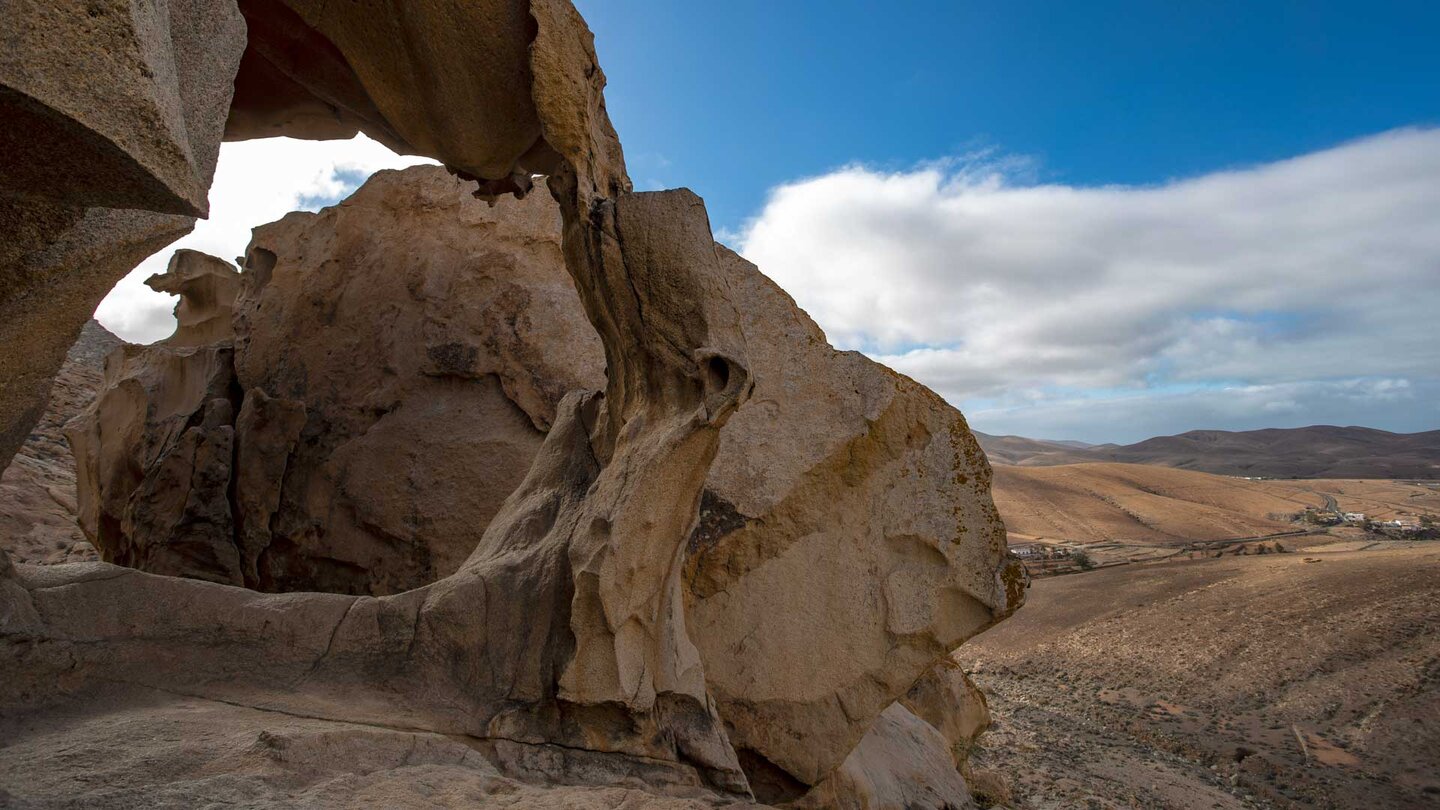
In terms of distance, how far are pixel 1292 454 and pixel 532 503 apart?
100327 mm

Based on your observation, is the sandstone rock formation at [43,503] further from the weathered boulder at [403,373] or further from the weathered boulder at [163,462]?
the weathered boulder at [403,373]

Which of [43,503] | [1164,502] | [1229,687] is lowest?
[1229,687]

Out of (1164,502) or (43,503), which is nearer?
A: (43,503)

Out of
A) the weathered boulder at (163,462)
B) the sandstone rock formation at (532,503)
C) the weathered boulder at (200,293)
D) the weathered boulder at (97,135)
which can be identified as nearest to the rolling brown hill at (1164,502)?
the sandstone rock formation at (532,503)

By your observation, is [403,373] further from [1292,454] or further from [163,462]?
[1292,454]

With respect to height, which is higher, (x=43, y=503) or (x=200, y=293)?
(x=200, y=293)

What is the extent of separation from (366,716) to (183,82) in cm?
232

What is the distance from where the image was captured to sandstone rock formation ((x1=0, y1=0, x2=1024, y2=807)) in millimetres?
3508

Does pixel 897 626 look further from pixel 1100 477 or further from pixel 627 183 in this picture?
pixel 1100 477

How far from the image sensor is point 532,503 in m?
4.52

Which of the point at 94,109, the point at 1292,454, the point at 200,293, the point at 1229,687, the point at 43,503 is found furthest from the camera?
the point at 1292,454

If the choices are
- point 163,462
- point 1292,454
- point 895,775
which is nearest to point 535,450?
point 163,462

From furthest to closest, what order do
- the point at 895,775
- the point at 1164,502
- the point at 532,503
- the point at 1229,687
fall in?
1. the point at 1164,502
2. the point at 1229,687
3. the point at 895,775
4. the point at 532,503

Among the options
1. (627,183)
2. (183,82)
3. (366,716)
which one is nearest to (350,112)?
(627,183)
